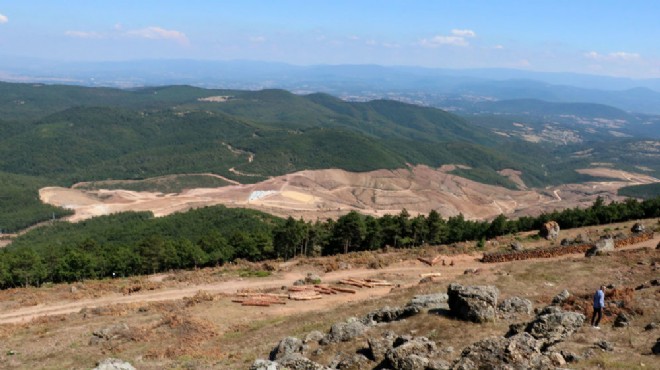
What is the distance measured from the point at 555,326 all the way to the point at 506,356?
173 inches

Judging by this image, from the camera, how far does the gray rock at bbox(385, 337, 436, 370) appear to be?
1620 centimetres

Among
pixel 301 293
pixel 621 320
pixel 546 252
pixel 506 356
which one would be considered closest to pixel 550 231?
pixel 546 252

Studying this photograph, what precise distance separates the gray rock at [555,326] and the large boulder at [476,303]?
7.54 ft

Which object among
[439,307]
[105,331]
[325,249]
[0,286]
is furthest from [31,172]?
[439,307]

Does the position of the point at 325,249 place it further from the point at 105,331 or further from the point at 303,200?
the point at 303,200

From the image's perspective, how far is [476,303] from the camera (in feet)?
69.1

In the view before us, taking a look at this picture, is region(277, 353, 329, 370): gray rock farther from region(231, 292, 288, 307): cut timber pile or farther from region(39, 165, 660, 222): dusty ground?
region(39, 165, 660, 222): dusty ground

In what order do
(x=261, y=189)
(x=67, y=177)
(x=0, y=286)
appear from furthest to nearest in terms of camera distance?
(x=67, y=177) < (x=261, y=189) < (x=0, y=286)

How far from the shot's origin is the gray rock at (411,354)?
1620cm

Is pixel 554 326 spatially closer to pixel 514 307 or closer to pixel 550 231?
pixel 514 307

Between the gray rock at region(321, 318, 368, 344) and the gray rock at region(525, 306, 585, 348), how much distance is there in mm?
7451

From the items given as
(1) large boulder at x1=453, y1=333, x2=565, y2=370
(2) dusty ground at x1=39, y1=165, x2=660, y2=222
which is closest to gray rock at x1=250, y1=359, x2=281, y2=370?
(1) large boulder at x1=453, y1=333, x2=565, y2=370

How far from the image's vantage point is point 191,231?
101 m

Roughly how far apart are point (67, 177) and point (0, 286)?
155 metres
